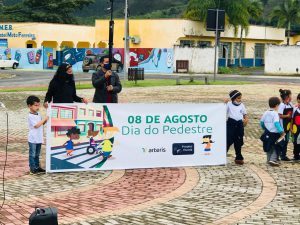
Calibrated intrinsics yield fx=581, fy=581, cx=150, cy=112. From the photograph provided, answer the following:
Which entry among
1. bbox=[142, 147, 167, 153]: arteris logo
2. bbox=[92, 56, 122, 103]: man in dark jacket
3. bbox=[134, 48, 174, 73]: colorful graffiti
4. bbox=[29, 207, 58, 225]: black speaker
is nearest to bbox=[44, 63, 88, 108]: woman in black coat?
bbox=[92, 56, 122, 103]: man in dark jacket

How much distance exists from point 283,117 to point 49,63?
2026 inches

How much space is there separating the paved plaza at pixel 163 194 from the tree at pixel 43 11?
74849mm

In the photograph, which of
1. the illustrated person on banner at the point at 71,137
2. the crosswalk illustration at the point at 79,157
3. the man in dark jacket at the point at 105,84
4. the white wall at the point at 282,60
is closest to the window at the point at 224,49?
the white wall at the point at 282,60

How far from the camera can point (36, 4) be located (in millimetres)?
86312

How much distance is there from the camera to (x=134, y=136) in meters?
10.2

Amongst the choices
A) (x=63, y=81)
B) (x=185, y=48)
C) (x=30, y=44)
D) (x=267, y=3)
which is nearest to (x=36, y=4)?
(x=30, y=44)

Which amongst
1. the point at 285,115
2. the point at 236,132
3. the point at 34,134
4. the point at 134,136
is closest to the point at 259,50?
the point at 285,115

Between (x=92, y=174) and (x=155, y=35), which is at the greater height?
(x=155, y=35)

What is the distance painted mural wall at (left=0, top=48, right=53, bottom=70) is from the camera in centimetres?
6016

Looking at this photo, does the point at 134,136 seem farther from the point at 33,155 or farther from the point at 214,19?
the point at 214,19

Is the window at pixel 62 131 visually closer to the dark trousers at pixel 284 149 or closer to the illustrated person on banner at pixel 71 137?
the illustrated person on banner at pixel 71 137

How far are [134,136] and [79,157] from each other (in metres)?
1.05

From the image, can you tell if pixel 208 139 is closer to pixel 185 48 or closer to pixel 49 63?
pixel 185 48

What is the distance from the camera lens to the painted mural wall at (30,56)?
60156 mm
